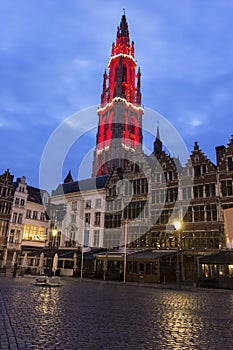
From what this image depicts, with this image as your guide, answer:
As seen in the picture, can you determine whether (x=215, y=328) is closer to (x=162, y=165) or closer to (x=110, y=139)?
(x=162, y=165)

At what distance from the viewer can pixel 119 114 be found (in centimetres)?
8300

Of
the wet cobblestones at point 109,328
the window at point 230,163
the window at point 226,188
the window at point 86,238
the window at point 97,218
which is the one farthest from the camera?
the window at point 97,218

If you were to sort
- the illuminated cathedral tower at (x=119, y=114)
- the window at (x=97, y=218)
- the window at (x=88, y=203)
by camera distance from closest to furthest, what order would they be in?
the window at (x=97, y=218) → the window at (x=88, y=203) → the illuminated cathedral tower at (x=119, y=114)

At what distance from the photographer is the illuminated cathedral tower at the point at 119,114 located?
259 feet

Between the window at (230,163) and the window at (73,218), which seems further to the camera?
the window at (73,218)

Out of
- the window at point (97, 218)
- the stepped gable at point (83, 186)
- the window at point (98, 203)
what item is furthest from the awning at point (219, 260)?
the stepped gable at point (83, 186)

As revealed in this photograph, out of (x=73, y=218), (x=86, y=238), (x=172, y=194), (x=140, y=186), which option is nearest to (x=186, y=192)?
(x=172, y=194)

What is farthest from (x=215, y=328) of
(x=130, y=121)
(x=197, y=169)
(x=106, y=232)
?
(x=130, y=121)

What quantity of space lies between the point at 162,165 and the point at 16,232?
26.0m

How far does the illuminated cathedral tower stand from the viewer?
3105 inches

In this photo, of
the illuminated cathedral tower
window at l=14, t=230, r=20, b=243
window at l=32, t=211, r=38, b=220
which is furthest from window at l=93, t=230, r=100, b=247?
the illuminated cathedral tower

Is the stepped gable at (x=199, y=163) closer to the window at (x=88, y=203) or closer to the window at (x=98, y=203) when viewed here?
the window at (x=98, y=203)

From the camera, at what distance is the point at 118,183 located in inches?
1682

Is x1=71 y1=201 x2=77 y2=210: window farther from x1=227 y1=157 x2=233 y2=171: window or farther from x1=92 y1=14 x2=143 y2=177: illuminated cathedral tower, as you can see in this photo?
x1=92 y1=14 x2=143 y2=177: illuminated cathedral tower
